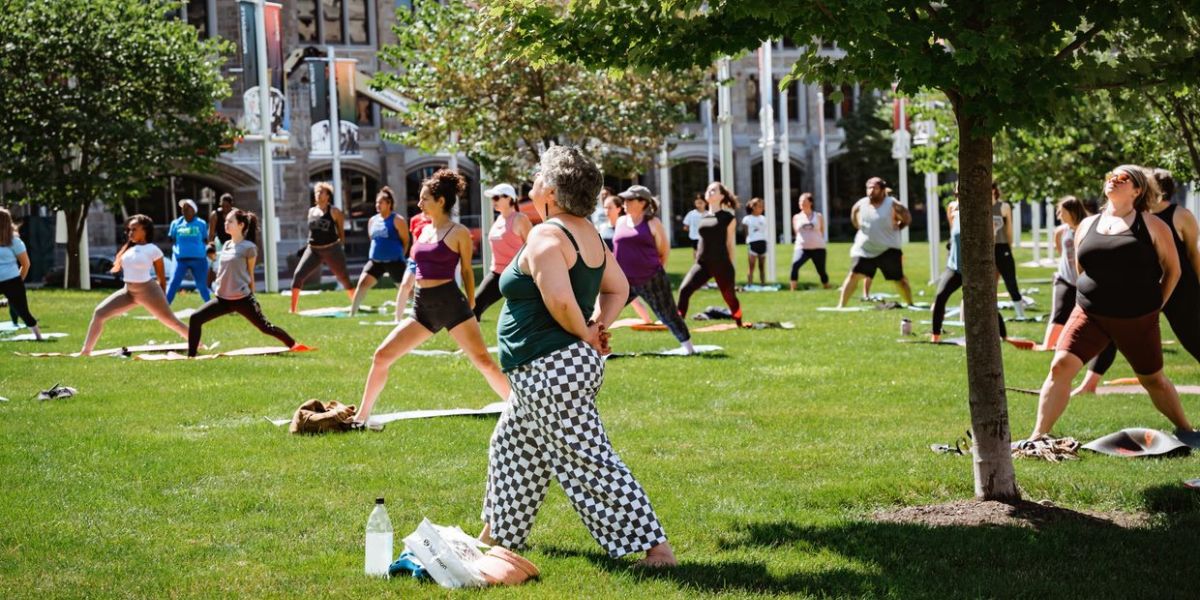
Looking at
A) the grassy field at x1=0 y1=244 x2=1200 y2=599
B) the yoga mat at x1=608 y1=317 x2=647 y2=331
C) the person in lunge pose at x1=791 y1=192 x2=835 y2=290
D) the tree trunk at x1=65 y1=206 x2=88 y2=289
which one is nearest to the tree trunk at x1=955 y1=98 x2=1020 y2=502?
the grassy field at x1=0 y1=244 x2=1200 y2=599

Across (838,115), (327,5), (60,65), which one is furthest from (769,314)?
(838,115)

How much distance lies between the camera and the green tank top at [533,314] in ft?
19.9

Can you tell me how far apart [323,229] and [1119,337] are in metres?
14.3

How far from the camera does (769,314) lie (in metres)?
20.6

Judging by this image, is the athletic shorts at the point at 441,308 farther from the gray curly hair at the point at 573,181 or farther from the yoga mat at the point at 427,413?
the gray curly hair at the point at 573,181

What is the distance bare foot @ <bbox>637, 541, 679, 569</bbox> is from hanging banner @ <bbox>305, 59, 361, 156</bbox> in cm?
3346

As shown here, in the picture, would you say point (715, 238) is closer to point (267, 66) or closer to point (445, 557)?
point (445, 557)

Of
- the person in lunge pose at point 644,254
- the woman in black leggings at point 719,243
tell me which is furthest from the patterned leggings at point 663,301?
the woman in black leggings at point 719,243

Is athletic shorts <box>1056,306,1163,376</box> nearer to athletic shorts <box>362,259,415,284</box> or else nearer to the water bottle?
the water bottle

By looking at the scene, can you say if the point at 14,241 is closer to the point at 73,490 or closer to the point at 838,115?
the point at 73,490

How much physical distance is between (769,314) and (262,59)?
13.3 metres

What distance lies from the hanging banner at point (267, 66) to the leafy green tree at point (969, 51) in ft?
74.9

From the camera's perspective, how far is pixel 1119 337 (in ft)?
28.5

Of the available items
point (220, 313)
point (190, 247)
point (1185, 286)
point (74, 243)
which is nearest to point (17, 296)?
point (220, 313)
